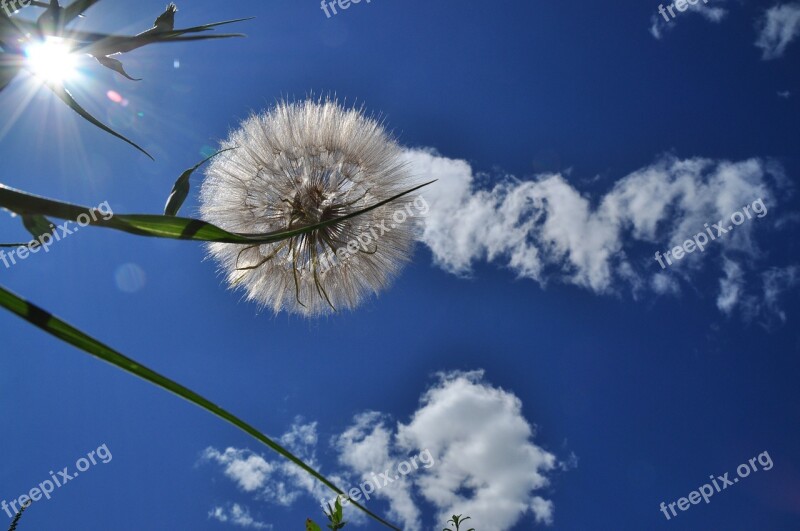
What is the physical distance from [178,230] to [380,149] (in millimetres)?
2636

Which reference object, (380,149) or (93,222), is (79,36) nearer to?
Answer: (93,222)

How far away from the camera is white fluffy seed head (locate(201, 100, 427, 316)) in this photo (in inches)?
127

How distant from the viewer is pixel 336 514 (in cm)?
186

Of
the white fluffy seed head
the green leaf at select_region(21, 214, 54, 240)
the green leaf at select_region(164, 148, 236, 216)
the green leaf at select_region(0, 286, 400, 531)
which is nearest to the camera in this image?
the green leaf at select_region(0, 286, 400, 531)

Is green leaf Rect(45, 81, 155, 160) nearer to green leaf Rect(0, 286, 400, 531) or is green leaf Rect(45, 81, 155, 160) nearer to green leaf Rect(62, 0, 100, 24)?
green leaf Rect(62, 0, 100, 24)

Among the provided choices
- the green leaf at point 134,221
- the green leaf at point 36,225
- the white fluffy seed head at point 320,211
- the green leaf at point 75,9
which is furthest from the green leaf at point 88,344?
the white fluffy seed head at point 320,211

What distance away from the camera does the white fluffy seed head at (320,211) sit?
10.6 feet

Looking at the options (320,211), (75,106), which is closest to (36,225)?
(75,106)

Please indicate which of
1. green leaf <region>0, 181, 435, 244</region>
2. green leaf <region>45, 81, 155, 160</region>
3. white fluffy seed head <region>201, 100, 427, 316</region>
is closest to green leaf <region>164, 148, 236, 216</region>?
green leaf <region>45, 81, 155, 160</region>

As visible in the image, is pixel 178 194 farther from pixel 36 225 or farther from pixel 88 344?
pixel 88 344

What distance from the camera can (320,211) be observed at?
10.8 ft

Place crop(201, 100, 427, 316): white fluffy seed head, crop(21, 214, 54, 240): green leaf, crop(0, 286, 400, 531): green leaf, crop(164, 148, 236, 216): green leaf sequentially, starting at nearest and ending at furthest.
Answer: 1. crop(0, 286, 400, 531): green leaf
2. crop(21, 214, 54, 240): green leaf
3. crop(164, 148, 236, 216): green leaf
4. crop(201, 100, 427, 316): white fluffy seed head

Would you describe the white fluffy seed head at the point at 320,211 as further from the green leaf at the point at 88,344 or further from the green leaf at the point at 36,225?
the green leaf at the point at 88,344

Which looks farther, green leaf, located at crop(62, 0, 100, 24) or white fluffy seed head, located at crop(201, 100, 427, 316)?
white fluffy seed head, located at crop(201, 100, 427, 316)
